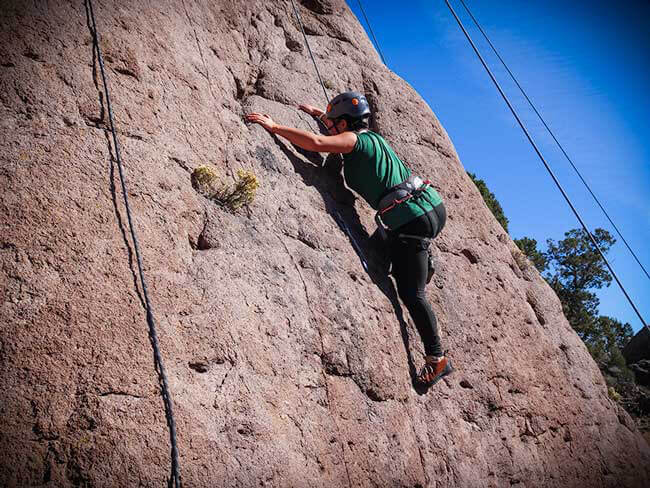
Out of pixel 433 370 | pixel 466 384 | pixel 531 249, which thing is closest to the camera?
pixel 433 370

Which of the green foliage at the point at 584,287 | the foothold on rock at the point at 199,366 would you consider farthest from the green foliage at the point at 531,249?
the foothold on rock at the point at 199,366

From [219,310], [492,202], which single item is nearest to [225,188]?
[219,310]

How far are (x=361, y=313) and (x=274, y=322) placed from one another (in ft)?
3.22

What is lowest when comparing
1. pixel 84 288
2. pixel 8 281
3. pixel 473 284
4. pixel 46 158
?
pixel 8 281

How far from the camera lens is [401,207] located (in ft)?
13.3

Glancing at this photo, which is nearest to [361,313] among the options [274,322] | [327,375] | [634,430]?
[327,375]

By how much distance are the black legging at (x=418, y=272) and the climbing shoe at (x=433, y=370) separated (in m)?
0.06

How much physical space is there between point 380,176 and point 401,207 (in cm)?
40

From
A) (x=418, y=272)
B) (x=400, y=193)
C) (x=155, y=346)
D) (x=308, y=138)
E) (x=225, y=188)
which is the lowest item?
(x=155, y=346)

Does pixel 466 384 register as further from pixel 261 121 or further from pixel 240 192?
pixel 261 121

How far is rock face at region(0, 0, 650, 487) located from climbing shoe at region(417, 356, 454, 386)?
13 cm

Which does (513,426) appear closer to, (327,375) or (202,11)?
(327,375)

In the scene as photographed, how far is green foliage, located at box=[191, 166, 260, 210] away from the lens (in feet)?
10.4

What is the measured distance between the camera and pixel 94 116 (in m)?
2.83
